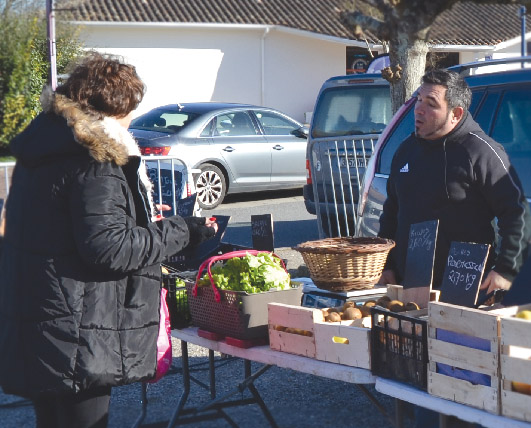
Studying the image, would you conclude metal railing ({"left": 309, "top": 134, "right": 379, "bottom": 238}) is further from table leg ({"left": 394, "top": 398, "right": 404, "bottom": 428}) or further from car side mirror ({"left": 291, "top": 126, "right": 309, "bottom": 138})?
table leg ({"left": 394, "top": 398, "right": 404, "bottom": 428})

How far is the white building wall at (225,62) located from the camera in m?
25.8

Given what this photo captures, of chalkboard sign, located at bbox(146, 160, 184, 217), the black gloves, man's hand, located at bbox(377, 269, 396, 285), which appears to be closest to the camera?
the black gloves

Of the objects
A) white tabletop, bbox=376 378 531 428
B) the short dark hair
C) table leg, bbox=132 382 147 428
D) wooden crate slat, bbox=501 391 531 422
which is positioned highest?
the short dark hair

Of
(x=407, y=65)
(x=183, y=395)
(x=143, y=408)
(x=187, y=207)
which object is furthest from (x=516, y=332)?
(x=407, y=65)

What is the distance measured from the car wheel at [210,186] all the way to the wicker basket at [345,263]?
937cm

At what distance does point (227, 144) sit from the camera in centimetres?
1372

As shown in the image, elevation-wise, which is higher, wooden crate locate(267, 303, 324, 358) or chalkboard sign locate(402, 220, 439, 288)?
chalkboard sign locate(402, 220, 439, 288)

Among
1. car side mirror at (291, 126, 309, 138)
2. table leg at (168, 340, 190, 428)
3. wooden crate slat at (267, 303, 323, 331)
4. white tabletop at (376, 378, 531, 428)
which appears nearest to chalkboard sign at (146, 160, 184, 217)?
table leg at (168, 340, 190, 428)

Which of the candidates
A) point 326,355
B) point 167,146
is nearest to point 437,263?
point 326,355

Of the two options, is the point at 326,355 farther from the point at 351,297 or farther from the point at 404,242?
the point at 404,242

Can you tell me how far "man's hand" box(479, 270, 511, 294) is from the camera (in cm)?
385

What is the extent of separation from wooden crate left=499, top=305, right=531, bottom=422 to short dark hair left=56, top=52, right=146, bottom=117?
58.8 inches

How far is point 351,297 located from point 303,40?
2458cm

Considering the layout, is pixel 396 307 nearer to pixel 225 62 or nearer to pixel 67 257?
pixel 67 257
